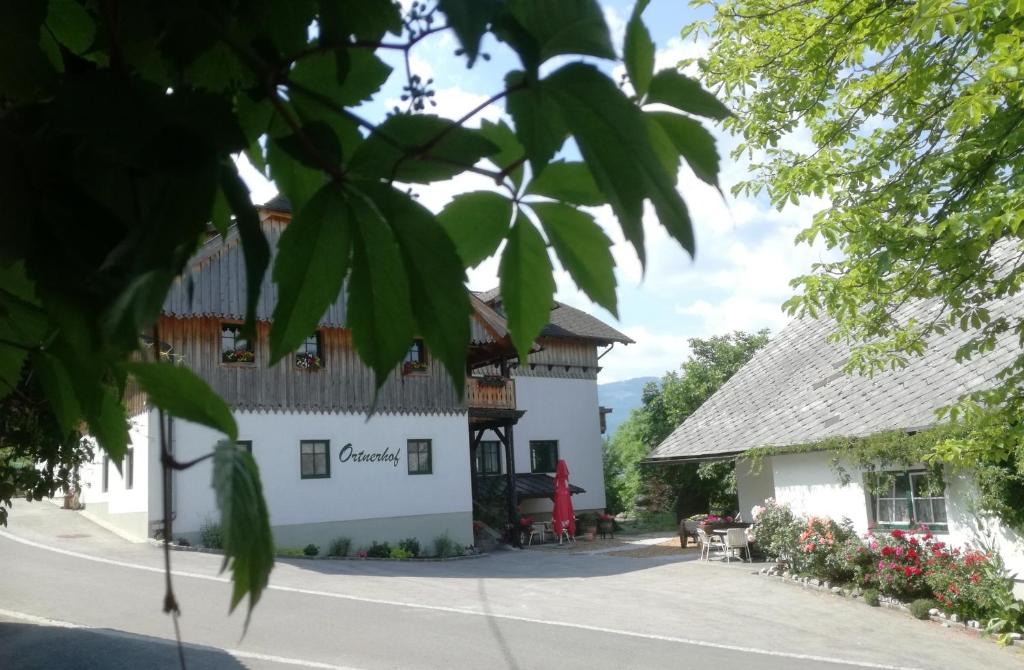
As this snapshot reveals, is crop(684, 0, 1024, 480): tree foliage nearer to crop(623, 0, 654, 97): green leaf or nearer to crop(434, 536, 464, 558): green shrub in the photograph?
crop(623, 0, 654, 97): green leaf

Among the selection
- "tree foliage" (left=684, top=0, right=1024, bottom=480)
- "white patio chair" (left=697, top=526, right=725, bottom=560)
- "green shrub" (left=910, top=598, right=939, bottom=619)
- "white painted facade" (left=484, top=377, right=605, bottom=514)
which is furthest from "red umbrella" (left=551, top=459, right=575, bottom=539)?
"tree foliage" (left=684, top=0, right=1024, bottom=480)

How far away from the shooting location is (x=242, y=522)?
42 centimetres

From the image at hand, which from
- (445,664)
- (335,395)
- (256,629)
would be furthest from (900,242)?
(335,395)

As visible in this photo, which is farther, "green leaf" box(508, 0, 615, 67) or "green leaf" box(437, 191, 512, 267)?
"green leaf" box(437, 191, 512, 267)

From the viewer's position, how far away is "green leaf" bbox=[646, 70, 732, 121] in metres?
0.62

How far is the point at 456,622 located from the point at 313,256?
42.7 ft

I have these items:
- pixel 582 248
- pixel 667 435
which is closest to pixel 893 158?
pixel 582 248

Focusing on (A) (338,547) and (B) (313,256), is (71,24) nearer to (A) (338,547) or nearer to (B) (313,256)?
(B) (313,256)

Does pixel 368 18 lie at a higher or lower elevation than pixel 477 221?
higher

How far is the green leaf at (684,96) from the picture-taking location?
624 millimetres

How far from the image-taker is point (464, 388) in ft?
1.89

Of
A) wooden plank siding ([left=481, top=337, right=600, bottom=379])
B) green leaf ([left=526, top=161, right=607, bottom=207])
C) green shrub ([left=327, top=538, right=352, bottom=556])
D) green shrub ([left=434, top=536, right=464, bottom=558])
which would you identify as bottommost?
green shrub ([left=434, top=536, right=464, bottom=558])

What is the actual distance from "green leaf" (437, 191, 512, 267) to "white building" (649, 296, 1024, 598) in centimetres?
1249

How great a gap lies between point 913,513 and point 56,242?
16738mm
